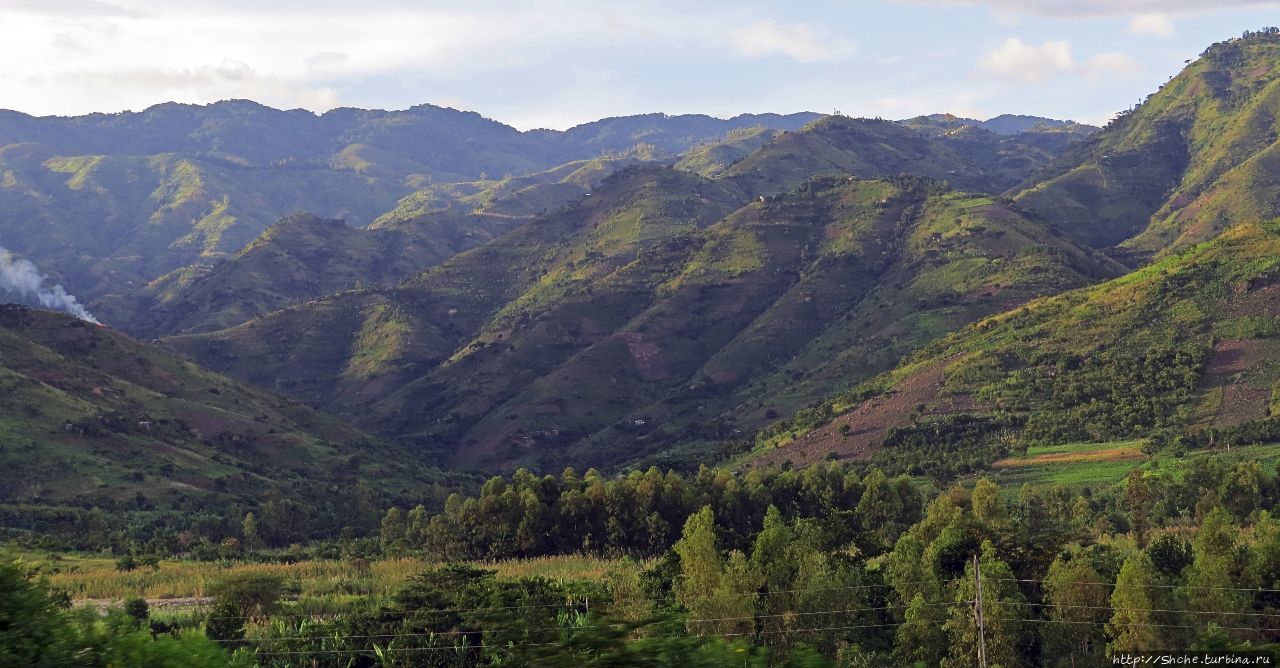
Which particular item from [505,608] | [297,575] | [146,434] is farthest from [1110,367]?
[146,434]

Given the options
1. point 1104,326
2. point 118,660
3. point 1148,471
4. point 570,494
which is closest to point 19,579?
point 118,660

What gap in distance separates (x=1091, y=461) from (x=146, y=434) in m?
103

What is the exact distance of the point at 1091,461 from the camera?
109188 mm

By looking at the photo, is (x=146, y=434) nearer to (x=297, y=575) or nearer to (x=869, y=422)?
(x=297, y=575)

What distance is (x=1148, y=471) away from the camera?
99250mm

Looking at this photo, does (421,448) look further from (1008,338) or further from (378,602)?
(378,602)

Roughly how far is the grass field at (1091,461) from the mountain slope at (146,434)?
2949 inches

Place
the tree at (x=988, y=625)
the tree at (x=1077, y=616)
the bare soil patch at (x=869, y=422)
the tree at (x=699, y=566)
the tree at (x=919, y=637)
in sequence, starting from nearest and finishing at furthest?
the tree at (x=988, y=625), the tree at (x=1077, y=616), the tree at (x=919, y=637), the tree at (x=699, y=566), the bare soil patch at (x=869, y=422)

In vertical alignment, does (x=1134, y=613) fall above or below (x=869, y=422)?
above

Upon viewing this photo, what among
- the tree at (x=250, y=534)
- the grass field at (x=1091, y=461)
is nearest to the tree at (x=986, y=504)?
the grass field at (x=1091, y=461)

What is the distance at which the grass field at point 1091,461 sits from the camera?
100688 millimetres

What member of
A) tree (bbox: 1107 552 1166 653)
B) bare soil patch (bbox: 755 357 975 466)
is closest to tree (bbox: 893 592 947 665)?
tree (bbox: 1107 552 1166 653)

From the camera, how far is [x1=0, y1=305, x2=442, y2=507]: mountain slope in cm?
11875

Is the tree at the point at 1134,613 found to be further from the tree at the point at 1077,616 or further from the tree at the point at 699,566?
the tree at the point at 699,566
